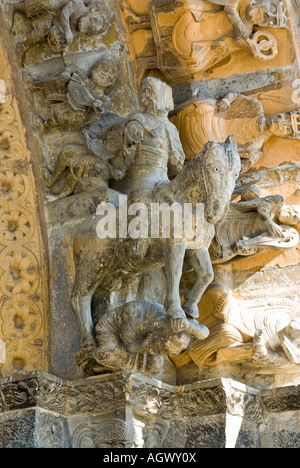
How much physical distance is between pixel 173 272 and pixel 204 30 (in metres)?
1.28

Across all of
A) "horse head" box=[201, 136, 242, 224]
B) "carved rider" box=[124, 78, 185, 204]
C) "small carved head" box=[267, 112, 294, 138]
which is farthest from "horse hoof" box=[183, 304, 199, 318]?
"small carved head" box=[267, 112, 294, 138]

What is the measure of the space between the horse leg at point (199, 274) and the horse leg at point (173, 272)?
0.09m

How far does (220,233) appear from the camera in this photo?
17.3ft

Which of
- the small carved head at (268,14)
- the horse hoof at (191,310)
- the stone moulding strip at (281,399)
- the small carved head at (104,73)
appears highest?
the small carved head at (268,14)

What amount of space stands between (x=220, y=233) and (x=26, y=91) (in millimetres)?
1140

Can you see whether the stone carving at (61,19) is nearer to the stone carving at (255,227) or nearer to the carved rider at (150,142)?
the carved rider at (150,142)

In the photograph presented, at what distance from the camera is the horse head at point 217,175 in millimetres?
4711

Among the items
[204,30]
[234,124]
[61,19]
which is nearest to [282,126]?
[234,124]

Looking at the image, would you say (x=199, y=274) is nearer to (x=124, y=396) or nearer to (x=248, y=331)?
(x=248, y=331)

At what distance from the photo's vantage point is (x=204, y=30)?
5.40m

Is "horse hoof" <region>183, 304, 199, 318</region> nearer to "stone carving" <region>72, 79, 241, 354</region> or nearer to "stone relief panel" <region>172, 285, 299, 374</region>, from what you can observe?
"stone carving" <region>72, 79, 241, 354</region>

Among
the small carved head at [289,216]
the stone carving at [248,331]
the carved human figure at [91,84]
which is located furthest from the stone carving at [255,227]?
the carved human figure at [91,84]

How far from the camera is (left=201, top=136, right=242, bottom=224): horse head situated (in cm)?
471
